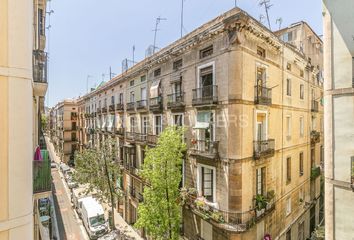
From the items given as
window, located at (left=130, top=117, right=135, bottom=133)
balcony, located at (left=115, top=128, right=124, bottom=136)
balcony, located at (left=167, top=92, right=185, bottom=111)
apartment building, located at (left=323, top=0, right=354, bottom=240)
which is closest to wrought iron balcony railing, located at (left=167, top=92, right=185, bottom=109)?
balcony, located at (left=167, top=92, right=185, bottom=111)

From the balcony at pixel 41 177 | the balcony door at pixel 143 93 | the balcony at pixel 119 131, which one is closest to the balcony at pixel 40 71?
the balcony at pixel 41 177

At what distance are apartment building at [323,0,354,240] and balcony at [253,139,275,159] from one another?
4650 millimetres

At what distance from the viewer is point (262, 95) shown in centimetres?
1398

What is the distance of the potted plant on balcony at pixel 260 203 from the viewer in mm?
13227

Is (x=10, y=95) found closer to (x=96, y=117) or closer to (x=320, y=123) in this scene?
(x=320, y=123)

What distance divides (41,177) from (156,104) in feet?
42.2

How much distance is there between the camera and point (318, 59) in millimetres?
23578

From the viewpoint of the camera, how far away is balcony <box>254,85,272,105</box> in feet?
44.1

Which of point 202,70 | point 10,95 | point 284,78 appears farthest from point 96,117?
point 10,95

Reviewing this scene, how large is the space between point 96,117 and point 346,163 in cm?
3517

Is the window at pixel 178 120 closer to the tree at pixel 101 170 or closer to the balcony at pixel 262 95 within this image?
the balcony at pixel 262 95

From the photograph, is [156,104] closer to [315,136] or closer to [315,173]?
[315,136]

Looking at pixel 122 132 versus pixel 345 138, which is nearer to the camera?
pixel 345 138

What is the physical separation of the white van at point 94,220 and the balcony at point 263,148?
1667cm
